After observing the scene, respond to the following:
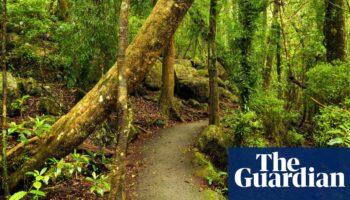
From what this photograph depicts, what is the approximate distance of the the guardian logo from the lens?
6.76 m

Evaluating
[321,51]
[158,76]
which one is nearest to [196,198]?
[321,51]

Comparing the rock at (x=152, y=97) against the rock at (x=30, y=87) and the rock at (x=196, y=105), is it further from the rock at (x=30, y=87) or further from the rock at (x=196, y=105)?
the rock at (x=30, y=87)

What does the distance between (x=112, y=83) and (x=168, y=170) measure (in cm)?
506

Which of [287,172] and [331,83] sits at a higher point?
[331,83]

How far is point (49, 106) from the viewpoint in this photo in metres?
13.7

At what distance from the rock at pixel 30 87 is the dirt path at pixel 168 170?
4.97m

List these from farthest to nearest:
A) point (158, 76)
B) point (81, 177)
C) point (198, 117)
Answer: point (158, 76) < point (198, 117) < point (81, 177)

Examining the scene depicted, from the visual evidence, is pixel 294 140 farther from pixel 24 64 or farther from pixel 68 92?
pixel 24 64

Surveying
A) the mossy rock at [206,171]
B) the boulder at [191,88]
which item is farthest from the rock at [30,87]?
the boulder at [191,88]

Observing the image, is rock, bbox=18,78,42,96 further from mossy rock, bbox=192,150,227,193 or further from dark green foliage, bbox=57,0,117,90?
mossy rock, bbox=192,150,227,193

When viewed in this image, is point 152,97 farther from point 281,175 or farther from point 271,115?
point 281,175

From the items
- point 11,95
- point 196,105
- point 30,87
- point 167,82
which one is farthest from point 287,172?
point 196,105

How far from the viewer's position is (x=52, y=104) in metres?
13.9

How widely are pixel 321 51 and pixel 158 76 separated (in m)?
10.1
